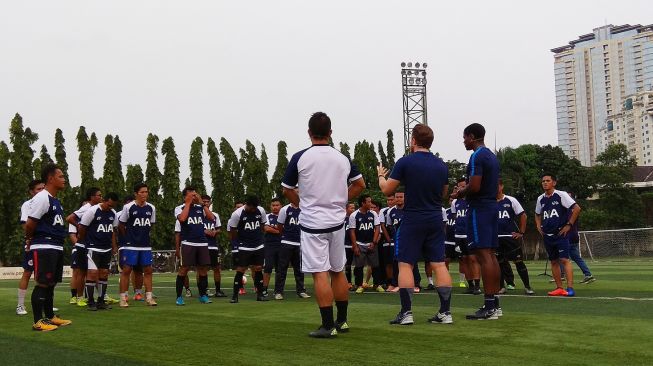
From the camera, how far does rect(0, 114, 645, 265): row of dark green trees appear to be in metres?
41.0

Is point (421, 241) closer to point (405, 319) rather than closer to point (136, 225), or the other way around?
point (405, 319)

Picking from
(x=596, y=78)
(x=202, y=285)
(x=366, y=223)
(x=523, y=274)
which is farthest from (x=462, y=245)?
(x=596, y=78)

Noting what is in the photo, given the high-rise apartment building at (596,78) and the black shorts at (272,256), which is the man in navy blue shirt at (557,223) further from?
the high-rise apartment building at (596,78)

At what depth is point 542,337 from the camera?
6445 mm

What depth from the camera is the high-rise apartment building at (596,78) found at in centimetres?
17450

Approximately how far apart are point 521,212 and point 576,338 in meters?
6.84

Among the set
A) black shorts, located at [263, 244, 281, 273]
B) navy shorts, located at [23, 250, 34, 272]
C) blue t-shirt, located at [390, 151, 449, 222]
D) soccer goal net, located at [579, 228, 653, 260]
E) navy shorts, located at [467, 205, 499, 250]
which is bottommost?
soccer goal net, located at [579, 228, 653, 260]

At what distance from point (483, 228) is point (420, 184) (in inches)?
42.7

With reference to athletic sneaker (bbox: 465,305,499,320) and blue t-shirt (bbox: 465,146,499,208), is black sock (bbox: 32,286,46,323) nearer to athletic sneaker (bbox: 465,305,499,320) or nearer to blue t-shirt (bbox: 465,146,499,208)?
athletic sneaker (bbox: 465,305,499,320)

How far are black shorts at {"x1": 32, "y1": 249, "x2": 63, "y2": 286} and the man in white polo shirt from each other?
353cm

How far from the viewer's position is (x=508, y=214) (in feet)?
42.0

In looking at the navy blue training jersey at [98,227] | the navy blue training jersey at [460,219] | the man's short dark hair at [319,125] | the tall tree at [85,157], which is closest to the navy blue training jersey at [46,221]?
the navy blue training jersey at [98,227]

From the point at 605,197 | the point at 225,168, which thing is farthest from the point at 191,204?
the point at 605,197

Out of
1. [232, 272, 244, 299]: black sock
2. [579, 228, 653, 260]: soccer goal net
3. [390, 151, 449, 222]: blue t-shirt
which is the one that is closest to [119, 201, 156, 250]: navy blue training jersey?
[232, 272, 244, 299]: black sock
